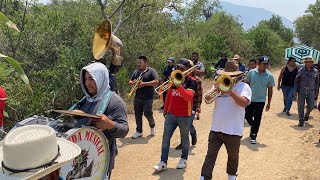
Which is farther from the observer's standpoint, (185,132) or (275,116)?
(275,116)

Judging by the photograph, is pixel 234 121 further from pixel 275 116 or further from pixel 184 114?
pixel 275 116

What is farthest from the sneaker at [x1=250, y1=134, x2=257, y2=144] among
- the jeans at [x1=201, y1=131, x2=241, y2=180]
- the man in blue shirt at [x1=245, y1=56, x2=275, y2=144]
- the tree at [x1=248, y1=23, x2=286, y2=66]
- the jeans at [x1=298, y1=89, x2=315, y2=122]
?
the tree at [x1=248, y1=23, x2=286, y2=66]

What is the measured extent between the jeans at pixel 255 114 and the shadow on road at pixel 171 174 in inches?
87.2

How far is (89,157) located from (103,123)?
0.37 meters

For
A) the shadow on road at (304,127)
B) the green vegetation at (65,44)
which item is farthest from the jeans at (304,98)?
the green vegetation at (65,44)

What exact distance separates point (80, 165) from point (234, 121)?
7.45 ft

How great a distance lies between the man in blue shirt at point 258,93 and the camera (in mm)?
7500

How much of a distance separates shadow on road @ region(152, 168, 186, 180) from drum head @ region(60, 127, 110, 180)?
2.64 meters

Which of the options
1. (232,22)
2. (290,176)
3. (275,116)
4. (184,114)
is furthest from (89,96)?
(232,22)

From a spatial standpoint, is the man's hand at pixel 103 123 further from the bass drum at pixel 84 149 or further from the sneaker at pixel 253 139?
the sneaker at pixel 253 139

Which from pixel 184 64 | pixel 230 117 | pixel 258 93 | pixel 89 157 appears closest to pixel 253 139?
pixel 258 93

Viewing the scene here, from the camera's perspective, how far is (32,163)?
1.96 m

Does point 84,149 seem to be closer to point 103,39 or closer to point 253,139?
point 103,39

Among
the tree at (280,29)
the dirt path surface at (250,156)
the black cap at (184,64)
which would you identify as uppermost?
the tree at (280,29)
